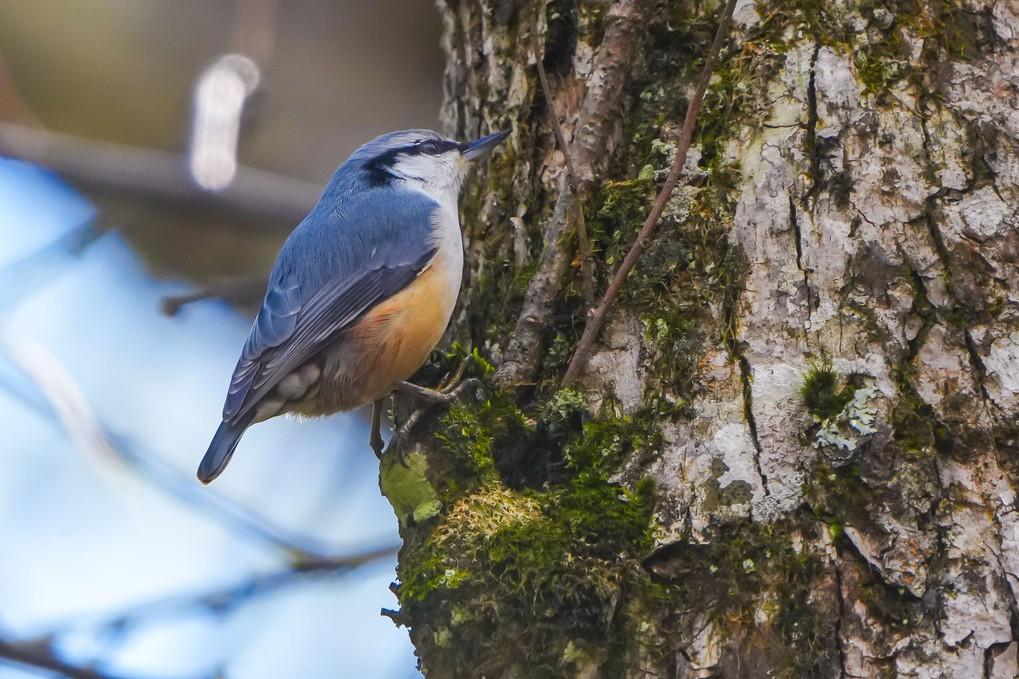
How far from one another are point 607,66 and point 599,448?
857mm

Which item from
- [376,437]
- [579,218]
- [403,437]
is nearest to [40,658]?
[376,437]

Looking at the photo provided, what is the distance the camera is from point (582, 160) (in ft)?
6.50

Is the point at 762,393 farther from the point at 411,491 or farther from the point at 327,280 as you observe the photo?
the point at 327,280

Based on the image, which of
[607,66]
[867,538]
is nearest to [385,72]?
[607,66]

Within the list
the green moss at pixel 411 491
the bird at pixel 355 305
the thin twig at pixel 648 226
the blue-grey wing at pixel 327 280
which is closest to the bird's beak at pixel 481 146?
the bird at pixel 355 305

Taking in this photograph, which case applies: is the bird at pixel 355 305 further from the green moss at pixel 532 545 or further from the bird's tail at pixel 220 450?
the green moss at pixel 532 545

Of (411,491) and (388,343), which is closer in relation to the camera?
(411,491)

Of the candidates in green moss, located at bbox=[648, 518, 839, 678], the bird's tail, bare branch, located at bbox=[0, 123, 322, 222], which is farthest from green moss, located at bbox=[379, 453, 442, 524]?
bare branch, located at bbox=[0, 123, 322, 222]

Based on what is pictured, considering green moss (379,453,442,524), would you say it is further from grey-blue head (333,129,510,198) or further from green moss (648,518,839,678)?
grey-blue head (333,129,510,198)

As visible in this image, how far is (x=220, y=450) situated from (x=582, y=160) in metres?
1.25

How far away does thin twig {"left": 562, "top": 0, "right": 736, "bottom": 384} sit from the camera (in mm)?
1717

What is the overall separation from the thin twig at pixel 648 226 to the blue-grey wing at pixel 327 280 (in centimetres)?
85

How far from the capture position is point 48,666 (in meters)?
2.16

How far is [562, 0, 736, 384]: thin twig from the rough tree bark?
0.04 metres
